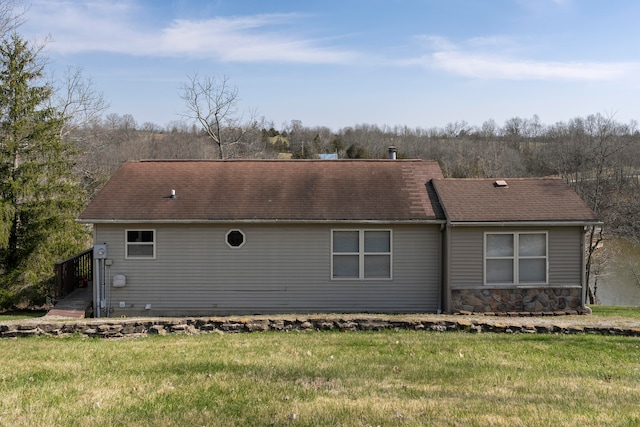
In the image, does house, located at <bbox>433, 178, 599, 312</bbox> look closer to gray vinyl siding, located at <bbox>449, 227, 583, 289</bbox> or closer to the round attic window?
gray vinyl siding, located at <bbox>449, 227, 583, 289</bbox>

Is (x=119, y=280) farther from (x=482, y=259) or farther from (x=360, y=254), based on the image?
(x=482, y=259)

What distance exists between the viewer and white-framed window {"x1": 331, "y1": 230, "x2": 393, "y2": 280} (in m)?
13.1

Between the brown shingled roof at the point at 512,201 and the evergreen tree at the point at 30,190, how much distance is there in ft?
35.6

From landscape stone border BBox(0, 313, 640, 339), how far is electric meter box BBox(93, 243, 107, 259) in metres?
3.04

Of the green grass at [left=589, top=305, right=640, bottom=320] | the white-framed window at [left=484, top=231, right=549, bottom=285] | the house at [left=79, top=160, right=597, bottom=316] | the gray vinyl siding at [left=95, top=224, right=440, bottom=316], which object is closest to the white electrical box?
the house at [left=79, top=160, right=597, bottom=316]

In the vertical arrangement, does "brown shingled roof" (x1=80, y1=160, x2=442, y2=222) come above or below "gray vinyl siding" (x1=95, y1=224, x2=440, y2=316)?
above

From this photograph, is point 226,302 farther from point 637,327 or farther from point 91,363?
point 637,327

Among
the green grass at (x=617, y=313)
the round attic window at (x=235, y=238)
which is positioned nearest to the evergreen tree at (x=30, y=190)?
the round attic window at (x=235, y=238)

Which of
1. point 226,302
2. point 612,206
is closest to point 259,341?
point 226,302

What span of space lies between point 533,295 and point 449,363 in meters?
6.72

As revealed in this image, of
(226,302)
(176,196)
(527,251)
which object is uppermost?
(176,196)

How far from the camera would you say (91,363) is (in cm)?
695

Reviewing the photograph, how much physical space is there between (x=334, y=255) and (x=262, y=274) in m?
1.80

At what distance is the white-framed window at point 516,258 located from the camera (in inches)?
504
